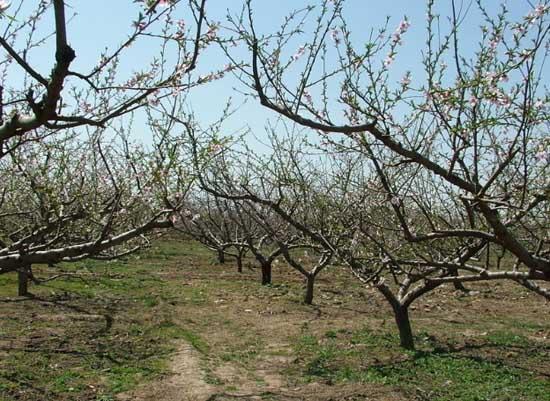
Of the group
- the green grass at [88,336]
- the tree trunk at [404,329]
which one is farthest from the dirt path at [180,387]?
the tree trunk at [404,329]

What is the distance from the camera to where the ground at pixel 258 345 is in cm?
650

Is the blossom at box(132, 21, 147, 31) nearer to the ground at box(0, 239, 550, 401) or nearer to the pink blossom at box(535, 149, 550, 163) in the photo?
the pink blossom at box(535, 149, 550, 163)

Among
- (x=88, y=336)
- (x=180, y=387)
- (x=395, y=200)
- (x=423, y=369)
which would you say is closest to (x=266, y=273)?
(x=88, y=336)

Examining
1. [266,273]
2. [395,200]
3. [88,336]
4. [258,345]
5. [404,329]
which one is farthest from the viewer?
[266,273]

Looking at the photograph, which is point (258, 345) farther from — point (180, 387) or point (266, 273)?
point (266, 273)

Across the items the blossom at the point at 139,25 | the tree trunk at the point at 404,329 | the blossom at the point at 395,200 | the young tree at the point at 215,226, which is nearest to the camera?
the blossom at the point at 139,25

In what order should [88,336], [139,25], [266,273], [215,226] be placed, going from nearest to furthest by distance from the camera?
[139,25]
[88,336]
[266,273]
[215,226]

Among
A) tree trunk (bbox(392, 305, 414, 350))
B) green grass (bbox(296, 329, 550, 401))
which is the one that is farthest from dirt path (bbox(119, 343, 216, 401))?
tree trunk (bbox(392, 305, 414, 350))

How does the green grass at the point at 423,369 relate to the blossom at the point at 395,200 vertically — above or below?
below

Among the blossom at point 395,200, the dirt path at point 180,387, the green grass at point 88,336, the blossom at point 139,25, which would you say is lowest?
the dirt path at point 180,387

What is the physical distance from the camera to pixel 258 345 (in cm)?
885

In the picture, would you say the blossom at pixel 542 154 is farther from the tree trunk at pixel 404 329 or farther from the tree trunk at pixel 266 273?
the tree trunk at pixel 266 273

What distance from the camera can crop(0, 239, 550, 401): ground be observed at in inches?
256

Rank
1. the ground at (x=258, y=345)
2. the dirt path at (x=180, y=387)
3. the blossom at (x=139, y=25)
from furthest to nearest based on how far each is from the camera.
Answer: the ground at (x=258, y=345), the dirt path at (x=180, y=387), the blossom at (x=139, y=25)
